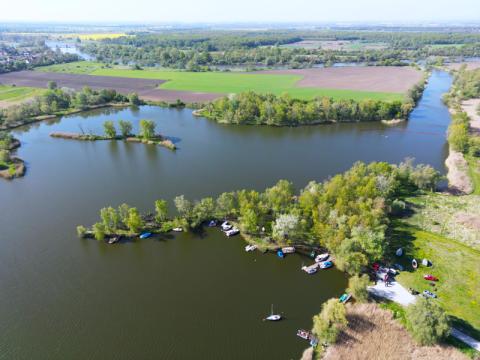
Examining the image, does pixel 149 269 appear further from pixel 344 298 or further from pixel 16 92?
pixel 16 92

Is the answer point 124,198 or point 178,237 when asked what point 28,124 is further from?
point 178,237

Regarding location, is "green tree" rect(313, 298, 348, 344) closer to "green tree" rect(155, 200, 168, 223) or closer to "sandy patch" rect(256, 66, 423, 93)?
"green tree" rect(155, 200, 168, 223)

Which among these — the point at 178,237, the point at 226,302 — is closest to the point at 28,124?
the point at 178,237

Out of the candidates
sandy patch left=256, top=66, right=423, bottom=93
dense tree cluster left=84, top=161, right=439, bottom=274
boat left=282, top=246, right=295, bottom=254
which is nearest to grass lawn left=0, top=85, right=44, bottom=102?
dense tree cluster left=84, top=161, right=439, bottom=274

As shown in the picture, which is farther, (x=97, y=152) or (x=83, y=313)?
(x=97, y=152)

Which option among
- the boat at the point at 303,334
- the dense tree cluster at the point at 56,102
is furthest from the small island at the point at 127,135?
the boat at the point at 303,334

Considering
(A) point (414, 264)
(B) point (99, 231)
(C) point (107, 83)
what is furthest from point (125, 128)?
(C) point (107, 83)
